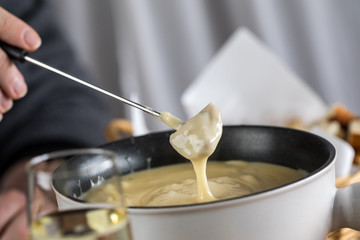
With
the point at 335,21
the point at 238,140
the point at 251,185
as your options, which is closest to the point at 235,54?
the point at 238,140

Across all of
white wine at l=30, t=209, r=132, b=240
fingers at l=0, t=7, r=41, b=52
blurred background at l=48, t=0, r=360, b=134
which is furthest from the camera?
blurred background at l=48, t=0, r=360, b=134

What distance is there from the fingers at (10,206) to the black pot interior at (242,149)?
45cm

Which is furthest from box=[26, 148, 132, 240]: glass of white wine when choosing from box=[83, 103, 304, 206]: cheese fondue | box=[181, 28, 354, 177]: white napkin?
box=[181, 28, 354, 177]: white napkin

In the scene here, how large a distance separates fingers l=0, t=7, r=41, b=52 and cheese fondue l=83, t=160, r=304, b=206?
302 mm

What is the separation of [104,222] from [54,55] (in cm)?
141

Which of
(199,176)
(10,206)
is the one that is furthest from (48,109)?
(199,176)

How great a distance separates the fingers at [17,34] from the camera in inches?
34.9

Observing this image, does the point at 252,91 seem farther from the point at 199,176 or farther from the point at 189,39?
the point at 189,39

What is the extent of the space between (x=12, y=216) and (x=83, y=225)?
77cm

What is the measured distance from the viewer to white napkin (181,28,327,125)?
1.47m

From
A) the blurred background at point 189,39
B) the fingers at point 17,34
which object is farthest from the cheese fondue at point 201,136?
the blurred background at point 189,39

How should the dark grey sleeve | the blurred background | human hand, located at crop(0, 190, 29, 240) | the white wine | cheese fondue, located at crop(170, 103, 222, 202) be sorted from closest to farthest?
the white wine < cheese fondue, located at crop(170, 103, 222, 202) < human hand, located at crop(0, 190, 29, 240) < the dark grey sleeve < the blurred background

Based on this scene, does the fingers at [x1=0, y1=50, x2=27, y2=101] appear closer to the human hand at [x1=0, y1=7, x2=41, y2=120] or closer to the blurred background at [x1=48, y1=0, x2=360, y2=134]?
the human hand at [x1=0, y1=7, x2=41, y2=120]

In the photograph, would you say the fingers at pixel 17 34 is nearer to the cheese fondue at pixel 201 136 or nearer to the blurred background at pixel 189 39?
the cheese fondue at pixel 201 136
